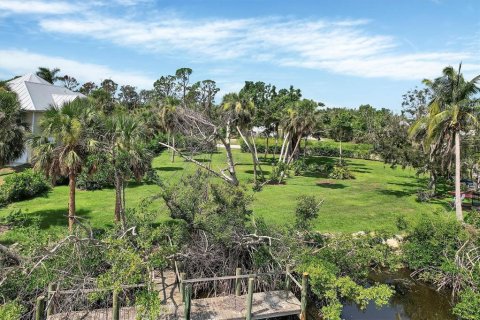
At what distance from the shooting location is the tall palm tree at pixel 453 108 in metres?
20.2

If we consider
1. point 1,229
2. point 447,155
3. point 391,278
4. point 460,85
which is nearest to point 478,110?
point 460,85

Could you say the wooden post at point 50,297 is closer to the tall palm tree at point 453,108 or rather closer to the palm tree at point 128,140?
the palm tree at point 128,140

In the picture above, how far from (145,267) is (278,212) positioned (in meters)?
13.4

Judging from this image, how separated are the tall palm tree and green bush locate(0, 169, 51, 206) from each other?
23.8 meters

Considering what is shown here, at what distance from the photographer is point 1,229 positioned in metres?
17.7

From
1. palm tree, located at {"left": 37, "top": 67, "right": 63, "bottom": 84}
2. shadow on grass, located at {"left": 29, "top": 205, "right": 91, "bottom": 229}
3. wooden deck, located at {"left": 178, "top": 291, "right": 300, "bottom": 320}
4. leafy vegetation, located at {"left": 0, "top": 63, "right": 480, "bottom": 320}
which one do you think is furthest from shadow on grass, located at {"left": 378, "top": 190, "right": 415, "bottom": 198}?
palm tree, located at {"left": 37, "top": 67, "right": 63, "bottom": 84}

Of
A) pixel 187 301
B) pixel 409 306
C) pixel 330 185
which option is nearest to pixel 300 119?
pixel 330 185

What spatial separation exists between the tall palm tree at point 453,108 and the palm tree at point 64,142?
17.6 metres

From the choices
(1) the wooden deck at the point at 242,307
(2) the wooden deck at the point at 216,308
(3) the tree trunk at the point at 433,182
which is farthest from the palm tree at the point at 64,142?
(3) the tree trunk at the point at 433,182

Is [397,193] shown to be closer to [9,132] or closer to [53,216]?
[53,216]

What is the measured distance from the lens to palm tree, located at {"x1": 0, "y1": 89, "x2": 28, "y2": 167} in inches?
848

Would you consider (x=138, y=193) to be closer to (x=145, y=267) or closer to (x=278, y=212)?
(x=278, y=212)

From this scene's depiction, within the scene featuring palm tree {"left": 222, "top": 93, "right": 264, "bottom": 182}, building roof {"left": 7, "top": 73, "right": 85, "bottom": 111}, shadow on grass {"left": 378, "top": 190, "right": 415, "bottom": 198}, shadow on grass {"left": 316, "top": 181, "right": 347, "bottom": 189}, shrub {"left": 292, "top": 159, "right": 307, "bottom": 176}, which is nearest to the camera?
shadow on grass {"left": 378, "top": 190, "right": 415, "bottom": 198}

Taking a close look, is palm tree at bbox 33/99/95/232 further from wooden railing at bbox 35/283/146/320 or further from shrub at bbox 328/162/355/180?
shrub at bbox 328/162/355/180
